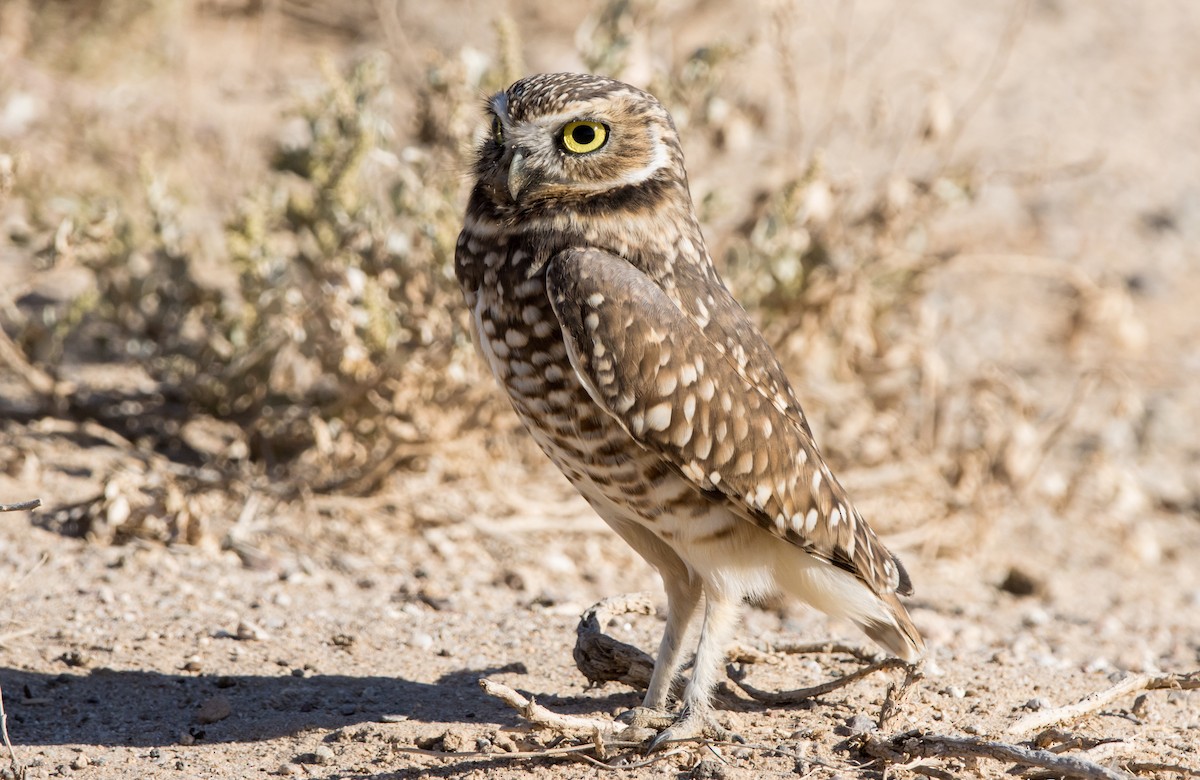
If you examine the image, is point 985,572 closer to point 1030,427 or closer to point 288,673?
point 1030,427

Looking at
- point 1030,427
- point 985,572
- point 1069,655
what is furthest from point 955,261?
point 1069,655

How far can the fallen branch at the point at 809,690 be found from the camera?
3943 mm

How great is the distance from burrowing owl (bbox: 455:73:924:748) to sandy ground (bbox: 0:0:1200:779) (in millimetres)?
431

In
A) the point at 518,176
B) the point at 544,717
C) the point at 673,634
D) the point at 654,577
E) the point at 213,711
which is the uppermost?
the point at 518,176

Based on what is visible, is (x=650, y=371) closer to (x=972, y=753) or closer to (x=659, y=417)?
(x=659, y=417)

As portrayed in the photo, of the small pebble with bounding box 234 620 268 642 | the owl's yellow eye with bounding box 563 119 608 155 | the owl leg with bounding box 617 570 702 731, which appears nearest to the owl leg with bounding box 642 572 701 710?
the owl leg with bounding box 617 570 702 731

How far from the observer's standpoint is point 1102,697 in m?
3.81

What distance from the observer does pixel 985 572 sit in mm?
6727

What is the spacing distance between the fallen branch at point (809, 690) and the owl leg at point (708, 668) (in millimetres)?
310

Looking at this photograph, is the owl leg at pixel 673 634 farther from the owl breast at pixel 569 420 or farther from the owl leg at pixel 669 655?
the owl breast at pixel 569 420

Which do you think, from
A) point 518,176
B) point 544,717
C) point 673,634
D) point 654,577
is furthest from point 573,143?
point 654,577

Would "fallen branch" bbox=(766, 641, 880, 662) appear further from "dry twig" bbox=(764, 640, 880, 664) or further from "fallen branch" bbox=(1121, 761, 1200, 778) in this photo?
"fallen branch" bbox=(1121, 761, 1200, 778)

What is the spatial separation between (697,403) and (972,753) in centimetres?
116

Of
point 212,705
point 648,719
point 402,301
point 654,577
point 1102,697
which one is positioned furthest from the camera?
point 654,577
